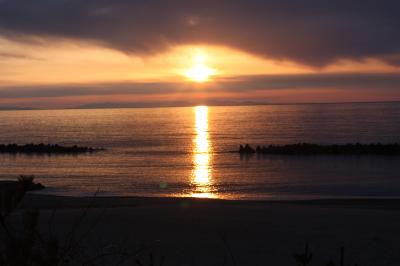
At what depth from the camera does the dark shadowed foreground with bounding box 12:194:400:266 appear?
981cm

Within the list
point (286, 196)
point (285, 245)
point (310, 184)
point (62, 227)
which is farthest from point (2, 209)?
point (310, 184)

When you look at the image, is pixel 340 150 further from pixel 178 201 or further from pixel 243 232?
pixel 243 232

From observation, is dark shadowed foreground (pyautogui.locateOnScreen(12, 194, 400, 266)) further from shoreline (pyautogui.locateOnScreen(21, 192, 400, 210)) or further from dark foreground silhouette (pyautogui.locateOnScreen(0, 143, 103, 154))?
dark foreground silhouette (pyautogui.locateOnScreen(0, 143, 103, 154))

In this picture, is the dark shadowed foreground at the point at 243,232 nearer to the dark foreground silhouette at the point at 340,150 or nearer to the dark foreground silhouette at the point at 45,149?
the dark foreground silhouette at the point at 340,150

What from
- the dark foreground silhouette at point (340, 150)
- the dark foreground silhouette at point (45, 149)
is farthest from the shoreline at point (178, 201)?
the dark foreground silhouette at point (45, 149)

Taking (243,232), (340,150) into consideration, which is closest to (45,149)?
(340,150)

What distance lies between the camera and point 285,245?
34.7 ft

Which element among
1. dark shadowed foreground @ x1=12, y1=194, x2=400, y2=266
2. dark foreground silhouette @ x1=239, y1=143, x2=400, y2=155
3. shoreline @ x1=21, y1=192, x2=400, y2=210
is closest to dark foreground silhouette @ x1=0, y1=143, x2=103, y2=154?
dark foreground silhouette @ x1=239, y1=143, x2=400, y2=155

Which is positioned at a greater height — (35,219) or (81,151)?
(35,219)

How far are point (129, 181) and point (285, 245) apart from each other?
1683 cm

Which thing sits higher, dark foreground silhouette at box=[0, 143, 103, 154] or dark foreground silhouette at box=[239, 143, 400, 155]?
dark foreground silhouette at box=[239, 143, 400, 155]

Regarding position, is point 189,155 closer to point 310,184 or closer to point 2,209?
point 310,184

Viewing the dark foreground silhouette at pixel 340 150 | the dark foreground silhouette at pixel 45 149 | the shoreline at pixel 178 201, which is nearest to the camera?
the shoreline at pixel 178 201

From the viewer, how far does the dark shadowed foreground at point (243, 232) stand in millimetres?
9812
